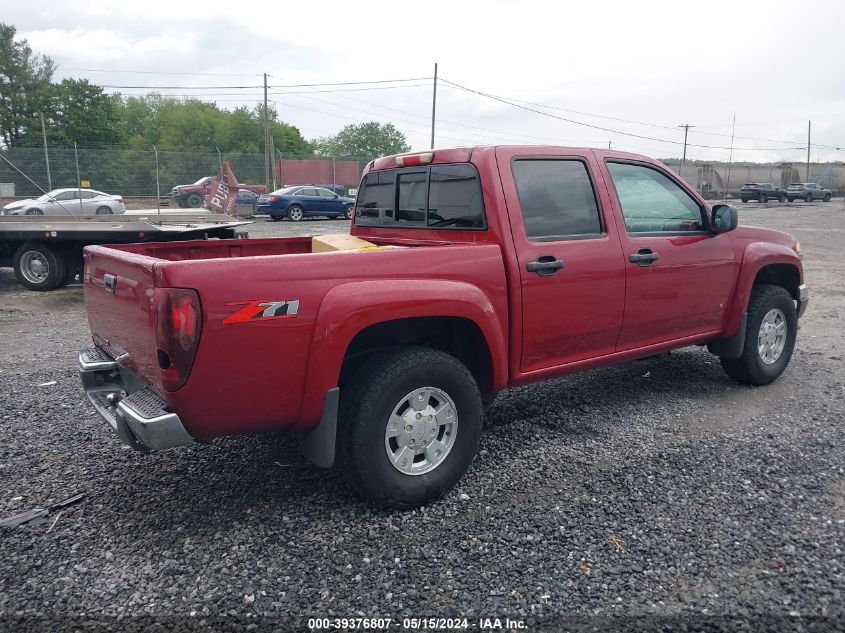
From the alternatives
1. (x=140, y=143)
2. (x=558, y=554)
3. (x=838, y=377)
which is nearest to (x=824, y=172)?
(x=140, y=143)

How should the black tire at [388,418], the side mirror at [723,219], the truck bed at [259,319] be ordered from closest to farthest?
the truck bed at [259,319] < the black tire at [388,418] < the side mirror at [723,219]

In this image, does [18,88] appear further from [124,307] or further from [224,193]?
[124,307]

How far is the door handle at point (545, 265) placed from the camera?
12.5ft

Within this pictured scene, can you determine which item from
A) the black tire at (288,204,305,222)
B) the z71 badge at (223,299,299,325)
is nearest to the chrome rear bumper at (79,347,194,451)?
the z71 badge at (223,299,299,325)

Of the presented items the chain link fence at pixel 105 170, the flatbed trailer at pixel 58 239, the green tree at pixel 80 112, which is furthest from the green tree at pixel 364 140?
the flatbed trailer at pixel 58 239

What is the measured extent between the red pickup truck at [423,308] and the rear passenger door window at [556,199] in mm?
13

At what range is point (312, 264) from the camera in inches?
120

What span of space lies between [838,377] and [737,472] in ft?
8.62

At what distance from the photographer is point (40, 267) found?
10.1m

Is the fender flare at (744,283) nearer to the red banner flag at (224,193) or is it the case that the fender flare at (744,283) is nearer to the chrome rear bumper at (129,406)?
the chrome rear bumper at (129,406)

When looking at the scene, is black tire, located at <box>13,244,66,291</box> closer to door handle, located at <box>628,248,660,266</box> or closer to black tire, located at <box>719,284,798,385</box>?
door handle, located at <box>628,248,660,266</box>

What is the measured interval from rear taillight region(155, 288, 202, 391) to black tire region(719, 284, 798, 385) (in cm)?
424

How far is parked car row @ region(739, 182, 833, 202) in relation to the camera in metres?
47.0

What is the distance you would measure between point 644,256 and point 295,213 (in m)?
22.3
